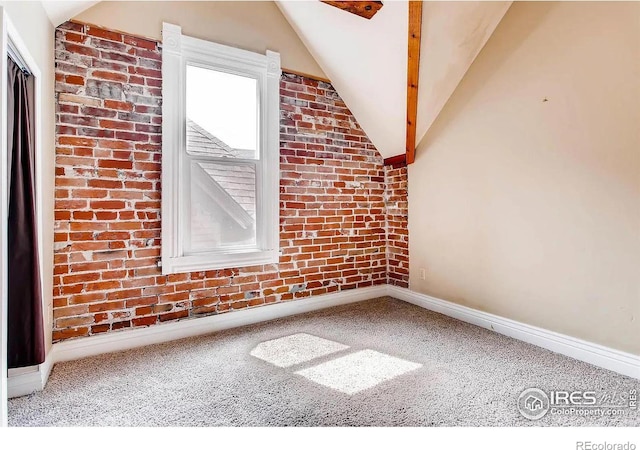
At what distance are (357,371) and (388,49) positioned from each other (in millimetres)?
2494

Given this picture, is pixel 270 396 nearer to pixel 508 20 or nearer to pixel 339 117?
pixel 339 117

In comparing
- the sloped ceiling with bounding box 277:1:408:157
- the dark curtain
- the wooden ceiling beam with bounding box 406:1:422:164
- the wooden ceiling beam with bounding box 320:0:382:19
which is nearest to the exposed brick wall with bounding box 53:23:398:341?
the sloped ceiling with bounding box 277:1:408:157

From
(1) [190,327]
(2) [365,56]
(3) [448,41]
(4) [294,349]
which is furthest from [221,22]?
(4) [294,349]

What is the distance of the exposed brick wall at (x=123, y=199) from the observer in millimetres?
2270

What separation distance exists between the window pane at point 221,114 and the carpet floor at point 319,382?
158 centimetres

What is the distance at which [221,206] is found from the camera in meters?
2.87

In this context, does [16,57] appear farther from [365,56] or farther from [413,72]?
[413,72]

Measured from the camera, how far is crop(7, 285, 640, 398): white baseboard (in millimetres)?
1999

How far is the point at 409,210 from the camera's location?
3.60m

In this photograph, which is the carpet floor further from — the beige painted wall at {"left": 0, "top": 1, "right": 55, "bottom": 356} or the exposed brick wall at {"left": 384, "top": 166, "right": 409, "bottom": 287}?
the exposed brick wall at {"left": 384, "top": 166, "right": 409, "bottom": 287}

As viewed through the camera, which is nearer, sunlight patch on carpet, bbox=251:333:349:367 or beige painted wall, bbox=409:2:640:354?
beige painted wall, bbox=409:2:640:354

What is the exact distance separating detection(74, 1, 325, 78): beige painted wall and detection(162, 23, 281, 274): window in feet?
0.31
